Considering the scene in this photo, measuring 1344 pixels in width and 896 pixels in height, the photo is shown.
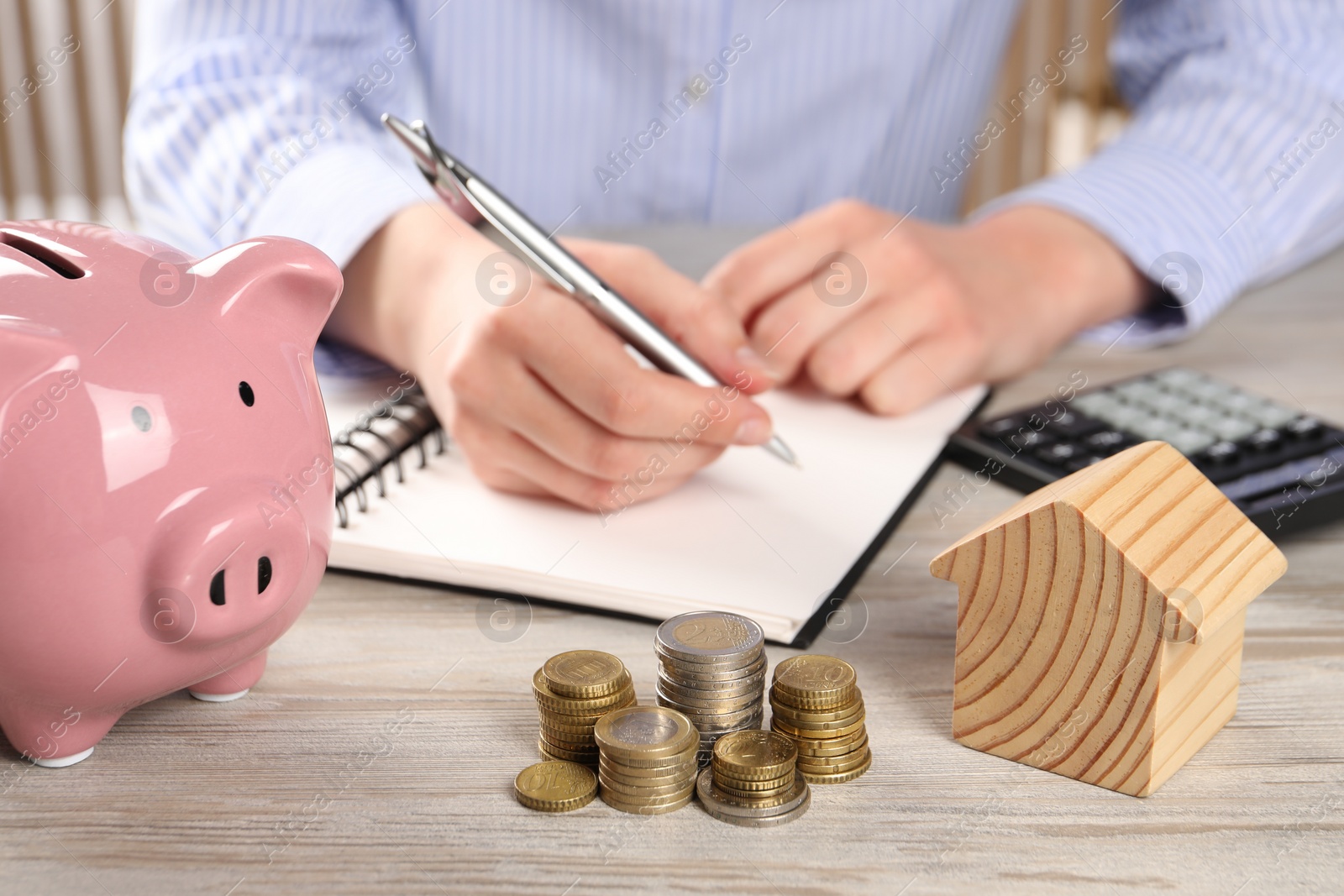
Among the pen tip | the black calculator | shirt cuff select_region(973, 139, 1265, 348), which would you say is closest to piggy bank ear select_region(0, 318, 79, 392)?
the pen tip

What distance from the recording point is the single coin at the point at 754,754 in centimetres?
50

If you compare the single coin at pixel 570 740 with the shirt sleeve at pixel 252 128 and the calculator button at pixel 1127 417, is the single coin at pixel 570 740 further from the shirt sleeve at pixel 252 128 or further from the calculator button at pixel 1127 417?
the shirt sleeve at pixel 252 128

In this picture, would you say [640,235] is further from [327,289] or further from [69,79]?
[69,79]

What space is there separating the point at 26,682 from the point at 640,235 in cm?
112

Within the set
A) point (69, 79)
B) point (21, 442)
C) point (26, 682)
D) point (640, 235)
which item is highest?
point (21, 442)

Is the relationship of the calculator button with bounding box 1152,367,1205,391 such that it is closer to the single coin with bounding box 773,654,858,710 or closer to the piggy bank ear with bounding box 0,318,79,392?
the single coin with bounding box 773,654,858,710

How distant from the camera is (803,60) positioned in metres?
1.47

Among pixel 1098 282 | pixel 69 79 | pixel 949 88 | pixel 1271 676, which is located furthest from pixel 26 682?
pixel 69 79

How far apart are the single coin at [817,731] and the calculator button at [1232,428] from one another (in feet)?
1.45

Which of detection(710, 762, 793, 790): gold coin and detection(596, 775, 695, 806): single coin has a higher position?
detection(710, 762, 793, 790): gold coin

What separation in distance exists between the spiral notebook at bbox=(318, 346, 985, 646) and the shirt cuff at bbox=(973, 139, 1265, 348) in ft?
1.38

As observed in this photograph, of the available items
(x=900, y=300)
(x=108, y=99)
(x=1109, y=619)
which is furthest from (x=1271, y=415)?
(x=108, y=99)

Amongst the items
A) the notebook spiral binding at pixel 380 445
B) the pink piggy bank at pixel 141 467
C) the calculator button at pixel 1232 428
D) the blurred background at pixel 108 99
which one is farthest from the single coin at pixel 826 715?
the blurred background at pixel 108 99

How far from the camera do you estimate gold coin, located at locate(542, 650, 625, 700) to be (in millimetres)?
540
